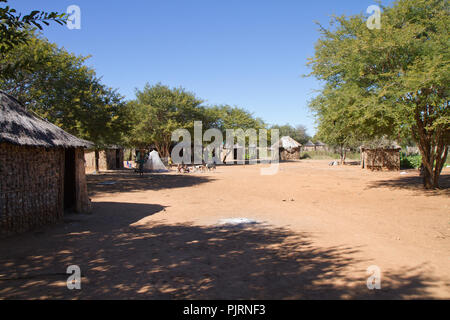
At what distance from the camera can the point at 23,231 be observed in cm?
721

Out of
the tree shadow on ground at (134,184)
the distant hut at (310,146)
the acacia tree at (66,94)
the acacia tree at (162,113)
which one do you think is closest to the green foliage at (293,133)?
the distant hut at (310,146)

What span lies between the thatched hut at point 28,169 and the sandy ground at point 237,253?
0.46 meters

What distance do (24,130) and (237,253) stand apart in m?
5.99

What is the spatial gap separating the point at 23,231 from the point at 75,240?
1.53 metres

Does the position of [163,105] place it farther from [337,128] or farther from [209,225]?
[209,225]

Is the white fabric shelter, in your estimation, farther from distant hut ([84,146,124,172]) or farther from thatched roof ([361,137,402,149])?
thatched roof ([361,137,402,149])

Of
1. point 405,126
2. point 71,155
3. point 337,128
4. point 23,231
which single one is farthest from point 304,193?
point 23,231

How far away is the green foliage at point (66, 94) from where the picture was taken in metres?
13.9

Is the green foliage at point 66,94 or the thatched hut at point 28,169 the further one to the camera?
the green foliage at point 66,94

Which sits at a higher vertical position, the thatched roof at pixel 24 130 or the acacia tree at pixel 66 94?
the acacia tree at pixel 66 94
